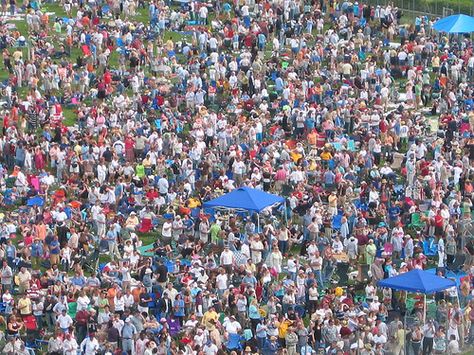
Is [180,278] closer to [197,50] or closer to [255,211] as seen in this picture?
[255,211]

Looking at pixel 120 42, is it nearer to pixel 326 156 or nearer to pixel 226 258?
pixel 326 156

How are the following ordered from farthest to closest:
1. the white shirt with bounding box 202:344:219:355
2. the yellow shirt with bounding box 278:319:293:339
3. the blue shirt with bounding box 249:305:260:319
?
1. the blue shirt with bounding box 249:305:260:319
2. the yellow shirt with bounding box 278:319:293:339
3. the white shirt with bounding box 202:344:219:355

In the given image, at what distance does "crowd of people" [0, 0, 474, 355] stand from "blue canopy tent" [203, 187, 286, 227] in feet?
2.58

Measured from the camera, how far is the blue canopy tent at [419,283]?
1850 inches

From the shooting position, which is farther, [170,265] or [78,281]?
[170,265]

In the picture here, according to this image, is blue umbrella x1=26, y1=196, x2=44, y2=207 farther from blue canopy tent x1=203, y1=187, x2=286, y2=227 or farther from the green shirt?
the green shirt

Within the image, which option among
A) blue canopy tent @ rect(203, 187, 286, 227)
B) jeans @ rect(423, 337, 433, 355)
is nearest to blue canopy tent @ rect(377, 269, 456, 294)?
jeans @ rect(423, 337, 433, 355)

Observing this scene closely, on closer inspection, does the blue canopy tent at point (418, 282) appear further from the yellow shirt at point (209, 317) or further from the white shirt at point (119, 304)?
the white shirt at point (119, 304)

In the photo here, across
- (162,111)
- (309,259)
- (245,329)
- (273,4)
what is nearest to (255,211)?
(309,259)

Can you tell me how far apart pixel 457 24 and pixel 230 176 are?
580 inches

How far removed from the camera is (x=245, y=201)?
176 feet

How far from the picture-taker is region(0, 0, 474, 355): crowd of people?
159 feet

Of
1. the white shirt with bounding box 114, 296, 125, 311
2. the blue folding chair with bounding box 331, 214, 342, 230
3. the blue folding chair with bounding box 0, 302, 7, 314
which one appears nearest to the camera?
the white shirt with bounding box 114, 296, 125, 311

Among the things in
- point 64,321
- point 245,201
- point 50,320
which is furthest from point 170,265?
point 64,321
